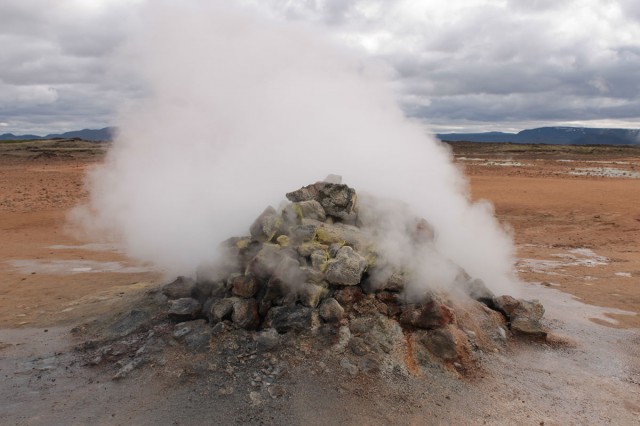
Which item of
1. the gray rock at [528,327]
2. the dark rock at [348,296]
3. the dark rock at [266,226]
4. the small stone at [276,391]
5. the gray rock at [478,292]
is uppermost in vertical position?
the dark rock at [266,226]

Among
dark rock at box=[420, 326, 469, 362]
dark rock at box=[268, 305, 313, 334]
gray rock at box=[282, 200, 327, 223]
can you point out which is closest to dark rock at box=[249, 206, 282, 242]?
gray rock at box=[282, 200, 327, 223]

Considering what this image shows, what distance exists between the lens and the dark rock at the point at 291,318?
5.39 metres

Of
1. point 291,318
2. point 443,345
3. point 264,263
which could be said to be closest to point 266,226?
point 264,263

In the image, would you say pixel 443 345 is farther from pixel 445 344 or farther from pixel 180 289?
pixel 180 289

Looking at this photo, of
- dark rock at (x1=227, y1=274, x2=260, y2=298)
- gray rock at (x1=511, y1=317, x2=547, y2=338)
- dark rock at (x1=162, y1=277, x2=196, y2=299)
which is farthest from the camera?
dark rock at (x1=162, y1=277, x2=196, y2=299)

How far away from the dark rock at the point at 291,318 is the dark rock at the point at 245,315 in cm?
18

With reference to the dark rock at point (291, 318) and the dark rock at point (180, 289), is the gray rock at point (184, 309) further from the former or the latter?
the dark rock at point (291, 318)

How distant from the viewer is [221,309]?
5.65m

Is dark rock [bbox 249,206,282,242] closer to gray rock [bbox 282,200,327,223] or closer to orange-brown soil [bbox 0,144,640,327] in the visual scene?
gray rock [bbox 282,200,327,223]

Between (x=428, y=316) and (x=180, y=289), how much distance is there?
3173 mm

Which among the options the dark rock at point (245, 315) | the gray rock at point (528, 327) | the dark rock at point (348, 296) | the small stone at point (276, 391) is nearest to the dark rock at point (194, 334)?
the dark rock at point (245, 315)

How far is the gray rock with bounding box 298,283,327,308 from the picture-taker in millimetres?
5477

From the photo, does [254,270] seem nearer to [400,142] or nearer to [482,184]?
[400,142]

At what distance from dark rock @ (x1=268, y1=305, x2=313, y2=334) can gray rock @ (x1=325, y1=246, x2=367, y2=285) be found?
46 cm
